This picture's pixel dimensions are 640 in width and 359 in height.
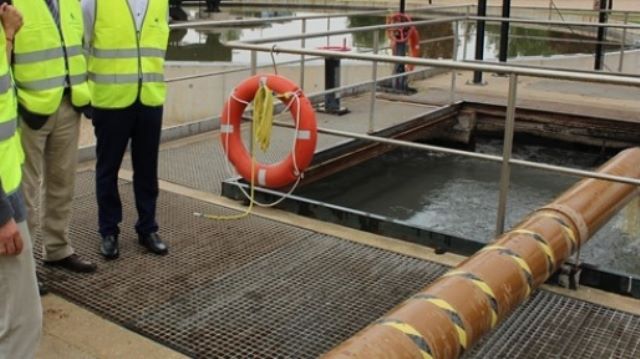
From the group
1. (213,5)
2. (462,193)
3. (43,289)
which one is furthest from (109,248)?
(213,5)

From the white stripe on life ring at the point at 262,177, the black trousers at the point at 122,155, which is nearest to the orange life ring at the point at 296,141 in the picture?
the white stripe on life ring at the point at 262,177

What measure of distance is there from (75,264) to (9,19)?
5.32 ft

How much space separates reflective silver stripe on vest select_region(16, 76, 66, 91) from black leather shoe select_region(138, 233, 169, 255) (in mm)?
1091

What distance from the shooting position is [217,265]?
12.7 feet

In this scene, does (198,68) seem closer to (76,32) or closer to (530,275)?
(76,32)

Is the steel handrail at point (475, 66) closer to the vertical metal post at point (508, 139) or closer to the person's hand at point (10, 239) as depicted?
the vertical metal post at point (508, 139)

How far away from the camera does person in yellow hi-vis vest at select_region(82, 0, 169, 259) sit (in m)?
3.62

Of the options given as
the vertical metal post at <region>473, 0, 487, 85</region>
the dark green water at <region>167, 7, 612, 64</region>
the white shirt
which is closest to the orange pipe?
the white shirt

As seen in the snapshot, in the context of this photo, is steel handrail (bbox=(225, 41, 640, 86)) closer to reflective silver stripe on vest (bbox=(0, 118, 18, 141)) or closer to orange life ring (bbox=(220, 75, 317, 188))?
orange life ring (bbox=(220, 75, 317, 188))

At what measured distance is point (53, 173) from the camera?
11.5ft

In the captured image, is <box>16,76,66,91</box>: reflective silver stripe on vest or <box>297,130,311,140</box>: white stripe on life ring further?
<box>297,130,311,140</box>: white stripe on life ring

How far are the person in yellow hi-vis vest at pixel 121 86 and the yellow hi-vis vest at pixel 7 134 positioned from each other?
4.61 ft

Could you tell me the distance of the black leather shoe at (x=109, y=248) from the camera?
389cm

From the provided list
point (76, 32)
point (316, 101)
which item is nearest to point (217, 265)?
point (76, 32)
